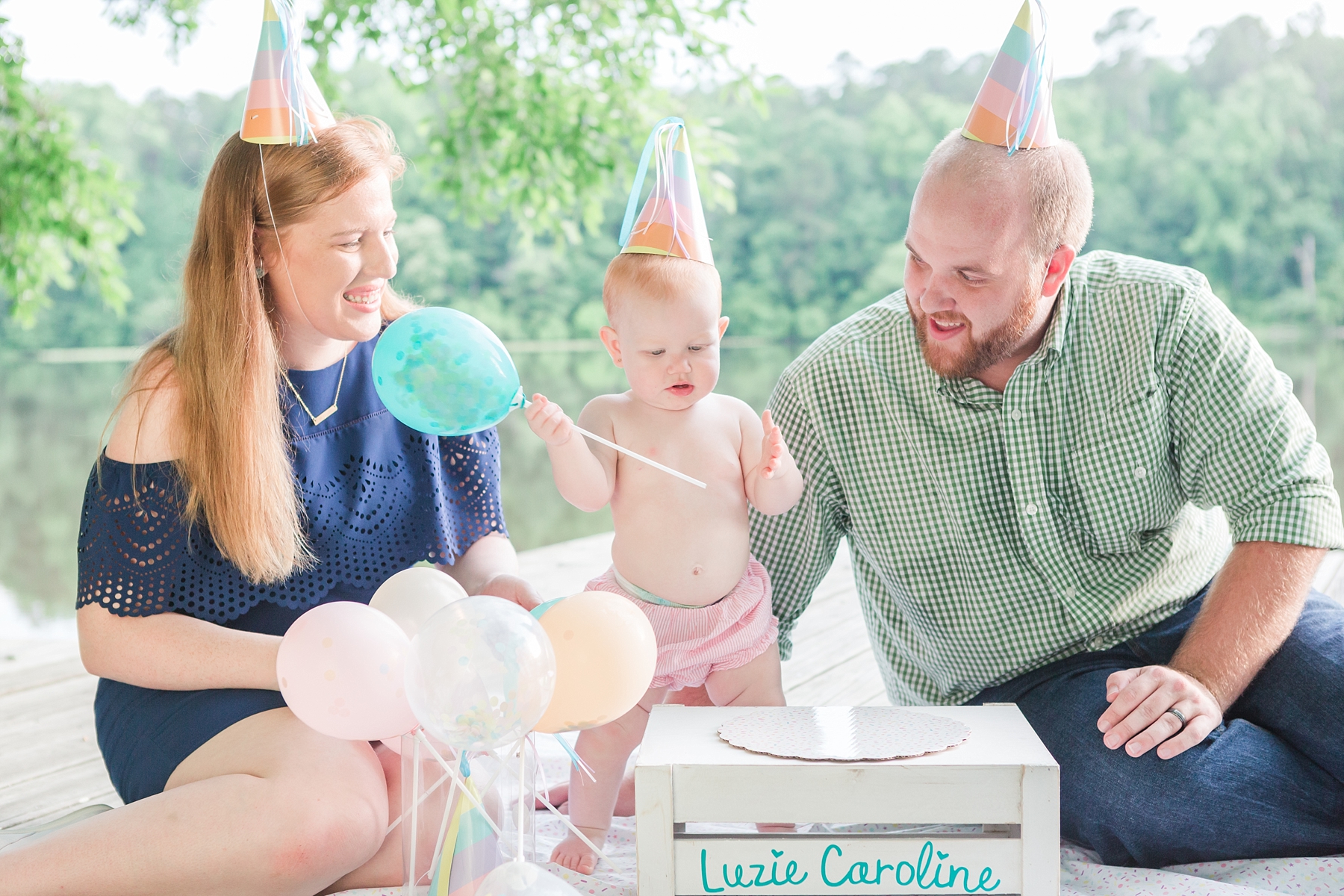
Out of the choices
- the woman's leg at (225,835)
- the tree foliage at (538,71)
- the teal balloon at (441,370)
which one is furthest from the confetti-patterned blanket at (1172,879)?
the tree foliage at (538,71)

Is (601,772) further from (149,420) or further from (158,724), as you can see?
(149,420)

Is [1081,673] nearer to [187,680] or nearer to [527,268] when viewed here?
[187,680]

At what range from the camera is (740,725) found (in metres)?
1.38

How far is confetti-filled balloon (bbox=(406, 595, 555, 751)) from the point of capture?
45.5 inches

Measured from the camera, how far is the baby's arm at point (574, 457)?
1508 millimetres

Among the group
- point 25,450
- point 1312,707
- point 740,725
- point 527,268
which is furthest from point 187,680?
point 527,268

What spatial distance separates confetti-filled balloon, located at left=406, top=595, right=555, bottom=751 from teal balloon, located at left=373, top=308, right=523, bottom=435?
35 cm

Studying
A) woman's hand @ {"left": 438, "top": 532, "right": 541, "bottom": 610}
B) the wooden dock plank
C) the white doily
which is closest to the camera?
the white doily

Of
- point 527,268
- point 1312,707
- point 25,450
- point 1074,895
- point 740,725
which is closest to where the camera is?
point 740,725

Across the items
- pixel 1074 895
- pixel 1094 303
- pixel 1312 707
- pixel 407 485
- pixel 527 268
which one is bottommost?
pixel 527 268

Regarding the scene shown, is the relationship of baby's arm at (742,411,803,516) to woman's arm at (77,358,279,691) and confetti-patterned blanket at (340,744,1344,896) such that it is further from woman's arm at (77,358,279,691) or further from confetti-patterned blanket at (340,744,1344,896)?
woman's arm at (77,358,279,691)

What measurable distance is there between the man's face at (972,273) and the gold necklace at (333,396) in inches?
37.7

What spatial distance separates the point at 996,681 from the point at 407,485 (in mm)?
1050

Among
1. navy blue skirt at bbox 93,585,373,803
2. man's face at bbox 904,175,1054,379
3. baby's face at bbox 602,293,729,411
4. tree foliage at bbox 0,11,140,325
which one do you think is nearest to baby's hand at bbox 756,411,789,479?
baby's face at bbox 602,293,729,411
